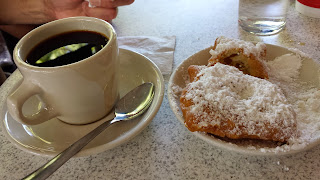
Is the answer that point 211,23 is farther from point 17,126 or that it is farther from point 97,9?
point 17,126

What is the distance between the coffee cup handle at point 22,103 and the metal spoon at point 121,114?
97 millimetres

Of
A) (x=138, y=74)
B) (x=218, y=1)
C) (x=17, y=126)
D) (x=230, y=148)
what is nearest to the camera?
(x=230, y=148)

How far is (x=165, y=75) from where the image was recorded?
0.74 meters

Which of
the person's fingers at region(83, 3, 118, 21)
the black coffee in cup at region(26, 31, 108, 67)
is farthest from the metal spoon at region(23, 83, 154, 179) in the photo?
the person's fingers at region(83, 3, 118, 21)

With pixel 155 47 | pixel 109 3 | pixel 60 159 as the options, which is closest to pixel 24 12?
pixel 109 3

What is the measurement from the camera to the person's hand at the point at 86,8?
95cm

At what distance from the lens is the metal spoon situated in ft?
1.45

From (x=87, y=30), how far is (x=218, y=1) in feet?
2.29

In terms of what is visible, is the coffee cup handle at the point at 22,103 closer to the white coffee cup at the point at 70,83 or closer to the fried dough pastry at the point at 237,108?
the white coffee cup at the point at 70,83

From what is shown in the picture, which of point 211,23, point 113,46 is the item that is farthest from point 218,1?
point 113,46

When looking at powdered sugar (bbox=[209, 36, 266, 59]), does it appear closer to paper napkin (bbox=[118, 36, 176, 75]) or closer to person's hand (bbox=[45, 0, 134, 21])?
paper napkin (bbox=[118, 36, 176, 75])

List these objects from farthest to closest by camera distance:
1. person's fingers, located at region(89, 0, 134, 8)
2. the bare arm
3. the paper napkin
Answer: the bare arm → person's fingers, located at region(89, 0, 134, 8) → the paper napkin

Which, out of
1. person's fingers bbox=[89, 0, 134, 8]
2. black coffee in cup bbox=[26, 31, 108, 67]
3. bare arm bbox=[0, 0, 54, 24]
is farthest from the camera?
bare arm bbox=[0, 0, 54, 24]

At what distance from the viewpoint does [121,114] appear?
0.56 m
